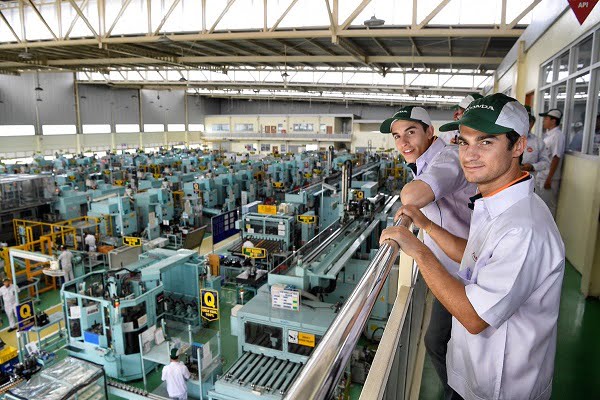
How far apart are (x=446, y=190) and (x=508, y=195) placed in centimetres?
80

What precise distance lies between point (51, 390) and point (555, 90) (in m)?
8.76

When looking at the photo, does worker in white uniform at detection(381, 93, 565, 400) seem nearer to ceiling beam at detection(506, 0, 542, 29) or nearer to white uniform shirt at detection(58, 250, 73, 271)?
ceiling beam at detection(506, 0, 542, 29)

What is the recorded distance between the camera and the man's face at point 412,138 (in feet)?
8.81

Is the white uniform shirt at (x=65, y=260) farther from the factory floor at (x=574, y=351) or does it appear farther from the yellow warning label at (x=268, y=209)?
the factory floor at (x=574, y=351)

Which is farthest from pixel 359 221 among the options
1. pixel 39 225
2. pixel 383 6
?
pixel 39 225

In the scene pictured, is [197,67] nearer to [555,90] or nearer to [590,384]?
[555,90]

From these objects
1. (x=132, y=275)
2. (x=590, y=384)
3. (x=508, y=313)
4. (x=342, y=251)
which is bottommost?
(x=132, y=275)

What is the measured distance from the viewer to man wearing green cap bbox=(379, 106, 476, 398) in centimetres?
222

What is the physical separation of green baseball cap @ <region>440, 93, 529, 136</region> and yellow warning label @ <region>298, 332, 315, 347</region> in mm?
4852

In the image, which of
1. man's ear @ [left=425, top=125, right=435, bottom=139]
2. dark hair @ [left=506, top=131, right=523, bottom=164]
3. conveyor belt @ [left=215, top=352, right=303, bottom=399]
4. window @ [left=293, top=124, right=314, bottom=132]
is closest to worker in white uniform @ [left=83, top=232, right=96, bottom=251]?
conveyor belt @ [left=215, top=352, right=303, bottom=399]

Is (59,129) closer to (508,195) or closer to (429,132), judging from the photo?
(429,132)

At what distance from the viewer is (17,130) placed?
25672mm

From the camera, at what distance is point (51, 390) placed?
584cm

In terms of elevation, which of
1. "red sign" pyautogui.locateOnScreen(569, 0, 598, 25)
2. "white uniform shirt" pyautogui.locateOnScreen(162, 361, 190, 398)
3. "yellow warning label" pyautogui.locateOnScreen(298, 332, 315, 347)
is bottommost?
"white uniform shirt" pyautogui.locateOnScreen(162, 361, 190, 398)
